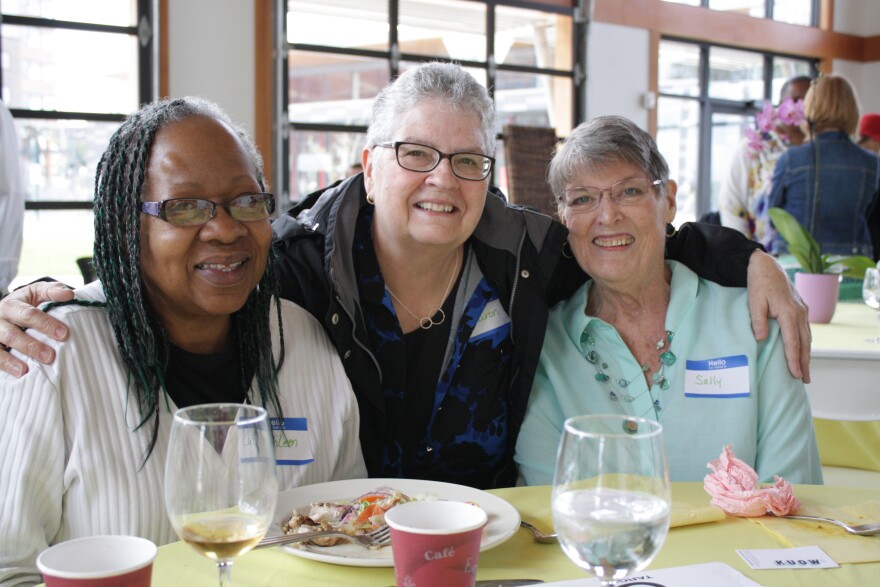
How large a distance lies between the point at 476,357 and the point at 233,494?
4.16 ft

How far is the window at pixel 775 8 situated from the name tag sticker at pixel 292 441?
10690 mm

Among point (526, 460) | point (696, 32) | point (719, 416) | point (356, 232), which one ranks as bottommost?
point (526, 460)

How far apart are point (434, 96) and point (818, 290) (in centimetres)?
194

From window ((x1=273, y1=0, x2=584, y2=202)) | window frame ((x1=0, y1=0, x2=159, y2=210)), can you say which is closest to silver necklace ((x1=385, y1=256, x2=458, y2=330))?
window frame ((x1=0, y1=0, x2=159, y2=210))

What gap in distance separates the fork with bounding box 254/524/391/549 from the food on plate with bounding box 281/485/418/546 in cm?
2

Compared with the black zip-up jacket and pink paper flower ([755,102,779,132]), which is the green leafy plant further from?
pink paper flower ([755,102,779,132])

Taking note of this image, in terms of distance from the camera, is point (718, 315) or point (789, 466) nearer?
point (789, 466)

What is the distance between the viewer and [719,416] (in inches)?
73.0

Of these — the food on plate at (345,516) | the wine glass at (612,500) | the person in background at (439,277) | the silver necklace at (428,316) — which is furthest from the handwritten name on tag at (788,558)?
the silver necklace at (428,316)

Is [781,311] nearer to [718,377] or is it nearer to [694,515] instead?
[718,377]

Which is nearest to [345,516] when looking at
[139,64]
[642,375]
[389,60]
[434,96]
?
[642,375]

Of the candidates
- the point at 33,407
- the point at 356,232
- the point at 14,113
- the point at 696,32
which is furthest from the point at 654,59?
the point at 33,407

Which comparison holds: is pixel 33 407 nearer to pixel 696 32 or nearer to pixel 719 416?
pixel 719 416

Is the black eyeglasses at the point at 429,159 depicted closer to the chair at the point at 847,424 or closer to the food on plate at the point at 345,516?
the food on plate at the point at 345,516
